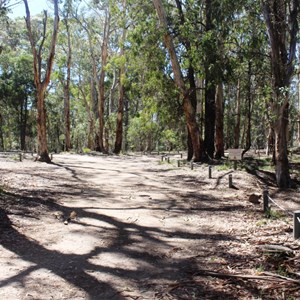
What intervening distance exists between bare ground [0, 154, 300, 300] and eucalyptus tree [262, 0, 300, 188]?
1.32 meters

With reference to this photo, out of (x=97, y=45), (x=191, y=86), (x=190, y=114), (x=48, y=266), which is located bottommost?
(x=48, y=266)

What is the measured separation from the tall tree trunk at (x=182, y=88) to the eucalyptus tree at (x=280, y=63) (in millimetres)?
6109

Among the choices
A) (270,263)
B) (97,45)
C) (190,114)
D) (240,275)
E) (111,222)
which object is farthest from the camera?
(97,45)

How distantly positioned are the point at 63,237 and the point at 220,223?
3.44 metres

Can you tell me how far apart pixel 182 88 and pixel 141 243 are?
43.6 ft

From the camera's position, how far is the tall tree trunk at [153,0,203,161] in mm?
18109

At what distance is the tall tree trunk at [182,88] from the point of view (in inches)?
713

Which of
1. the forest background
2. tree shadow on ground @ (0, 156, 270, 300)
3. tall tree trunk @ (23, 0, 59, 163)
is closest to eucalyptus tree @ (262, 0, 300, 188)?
the forest background

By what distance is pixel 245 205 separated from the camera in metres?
10.3

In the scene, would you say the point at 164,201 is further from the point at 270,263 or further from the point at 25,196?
the point at 270,263

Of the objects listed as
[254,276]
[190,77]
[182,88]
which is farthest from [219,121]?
[254,276]

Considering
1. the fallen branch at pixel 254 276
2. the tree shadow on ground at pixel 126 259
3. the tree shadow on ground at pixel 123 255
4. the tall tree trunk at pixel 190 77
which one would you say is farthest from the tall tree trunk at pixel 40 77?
the fallen branch at pixel 254 276

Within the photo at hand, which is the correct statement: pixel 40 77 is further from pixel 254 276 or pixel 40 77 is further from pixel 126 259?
pixel 254 276

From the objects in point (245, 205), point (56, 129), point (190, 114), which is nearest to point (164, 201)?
point (245, 205)
